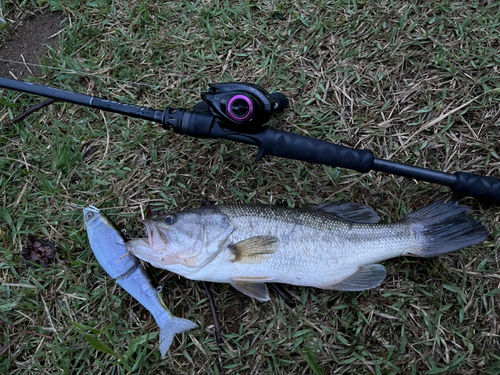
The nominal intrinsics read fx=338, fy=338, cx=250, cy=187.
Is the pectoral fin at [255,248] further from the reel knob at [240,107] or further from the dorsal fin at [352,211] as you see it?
the reel knob at [240,107]

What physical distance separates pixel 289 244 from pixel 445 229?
4.40 feet

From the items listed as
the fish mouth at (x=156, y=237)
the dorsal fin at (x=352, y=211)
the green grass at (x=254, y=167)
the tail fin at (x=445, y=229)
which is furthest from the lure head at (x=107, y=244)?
the tail fin at (x=445, y=229)

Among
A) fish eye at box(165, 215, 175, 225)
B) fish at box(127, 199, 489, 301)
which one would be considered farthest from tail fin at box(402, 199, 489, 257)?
fish eye at box(165, 215, 175, 225)

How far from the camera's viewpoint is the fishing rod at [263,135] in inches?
100

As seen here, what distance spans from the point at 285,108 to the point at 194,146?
39.7 inches

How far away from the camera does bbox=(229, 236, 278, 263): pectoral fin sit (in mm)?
2762

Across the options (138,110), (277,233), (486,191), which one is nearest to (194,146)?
(138,110)

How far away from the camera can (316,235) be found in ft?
9.27

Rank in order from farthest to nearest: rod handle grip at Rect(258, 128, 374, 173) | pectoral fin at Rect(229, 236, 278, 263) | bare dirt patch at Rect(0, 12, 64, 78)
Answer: bare dirt patch at Rect(0, 12, 64, 78) < pectoral fin at Rect(229, 236, 278, 263) < rod handle grip at Rect(258, 128, 374, 173)

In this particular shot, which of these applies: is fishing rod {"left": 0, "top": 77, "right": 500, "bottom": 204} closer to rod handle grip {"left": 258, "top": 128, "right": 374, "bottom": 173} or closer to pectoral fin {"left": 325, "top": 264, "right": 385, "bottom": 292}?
rod handle grip {"left": 258, "top": 128, "right": 374, "bottom": 173}

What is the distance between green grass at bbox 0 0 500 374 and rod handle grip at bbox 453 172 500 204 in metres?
0.42

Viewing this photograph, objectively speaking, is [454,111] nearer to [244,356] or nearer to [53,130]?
[244,356]

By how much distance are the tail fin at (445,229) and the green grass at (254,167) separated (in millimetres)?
259

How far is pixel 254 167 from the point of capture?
3.37 metres
